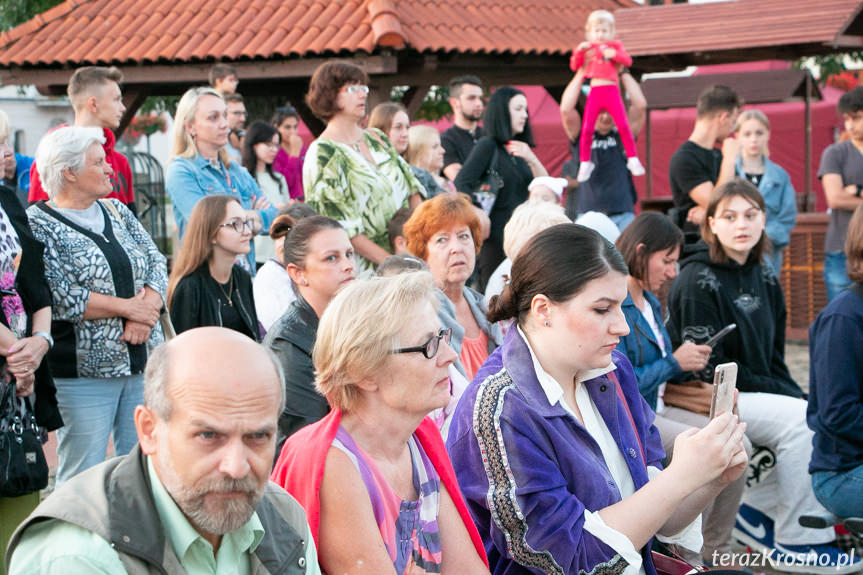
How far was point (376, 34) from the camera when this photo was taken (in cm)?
1023

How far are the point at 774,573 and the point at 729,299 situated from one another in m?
1.35

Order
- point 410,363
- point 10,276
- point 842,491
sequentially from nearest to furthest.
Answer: point 410,363, point 10,276, point 842,491

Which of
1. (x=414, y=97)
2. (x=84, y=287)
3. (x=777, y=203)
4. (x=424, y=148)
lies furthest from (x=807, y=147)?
(x=84, y=287)

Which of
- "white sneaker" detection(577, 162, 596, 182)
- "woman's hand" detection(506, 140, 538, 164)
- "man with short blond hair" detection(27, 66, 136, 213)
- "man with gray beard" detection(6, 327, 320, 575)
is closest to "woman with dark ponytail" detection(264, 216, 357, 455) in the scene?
"man with gray beard" detection(6, 327, 320, 575)

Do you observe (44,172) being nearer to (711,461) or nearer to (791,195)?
(711,461)

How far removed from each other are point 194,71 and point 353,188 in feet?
21.2

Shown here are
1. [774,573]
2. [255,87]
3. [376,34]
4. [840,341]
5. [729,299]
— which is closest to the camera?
[840,341]

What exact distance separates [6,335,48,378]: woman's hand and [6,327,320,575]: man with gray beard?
6.14ft

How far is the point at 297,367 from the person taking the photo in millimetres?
3662

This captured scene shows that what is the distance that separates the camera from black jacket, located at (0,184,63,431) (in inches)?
153

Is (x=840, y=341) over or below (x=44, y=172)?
below

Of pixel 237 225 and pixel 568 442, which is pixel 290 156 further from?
pixel 568 442

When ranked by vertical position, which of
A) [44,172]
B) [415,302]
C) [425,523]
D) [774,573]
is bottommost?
[774,573]

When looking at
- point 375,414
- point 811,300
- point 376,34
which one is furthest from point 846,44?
point 375,414
